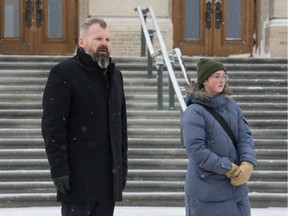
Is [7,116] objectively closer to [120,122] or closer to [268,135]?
[268,135]

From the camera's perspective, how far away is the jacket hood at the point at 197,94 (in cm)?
514

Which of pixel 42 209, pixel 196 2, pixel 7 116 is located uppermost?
Result: pixel 196 2

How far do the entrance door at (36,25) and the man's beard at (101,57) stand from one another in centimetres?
1074

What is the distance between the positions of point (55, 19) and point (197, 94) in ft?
34.7

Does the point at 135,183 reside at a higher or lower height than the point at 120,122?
lower

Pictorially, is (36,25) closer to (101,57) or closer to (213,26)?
(213,26)

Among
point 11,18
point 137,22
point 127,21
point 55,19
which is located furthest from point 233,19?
point 11,18

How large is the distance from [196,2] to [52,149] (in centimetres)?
1138

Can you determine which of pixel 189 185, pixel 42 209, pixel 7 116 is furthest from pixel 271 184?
pixel 189 185

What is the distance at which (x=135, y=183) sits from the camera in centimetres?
936

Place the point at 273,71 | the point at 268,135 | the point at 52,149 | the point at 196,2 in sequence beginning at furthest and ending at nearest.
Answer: the point at 196,2 → the point at 273,71 → the point at 268,135 → the point at 52,149

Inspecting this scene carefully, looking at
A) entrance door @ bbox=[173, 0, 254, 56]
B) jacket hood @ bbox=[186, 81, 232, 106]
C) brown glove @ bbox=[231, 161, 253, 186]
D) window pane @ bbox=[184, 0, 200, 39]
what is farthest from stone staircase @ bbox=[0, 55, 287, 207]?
brown glove @ bbox=[231, 161, 253, 186]

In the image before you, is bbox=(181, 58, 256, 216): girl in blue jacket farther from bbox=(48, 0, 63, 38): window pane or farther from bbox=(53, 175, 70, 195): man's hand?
bbox=(48, 0, 63, 38): window pane

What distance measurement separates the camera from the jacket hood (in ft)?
16.9
